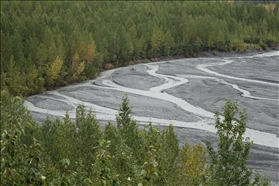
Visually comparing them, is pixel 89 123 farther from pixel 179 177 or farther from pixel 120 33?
pixel 120 33

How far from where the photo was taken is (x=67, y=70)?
211ft

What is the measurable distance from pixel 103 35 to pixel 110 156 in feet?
244

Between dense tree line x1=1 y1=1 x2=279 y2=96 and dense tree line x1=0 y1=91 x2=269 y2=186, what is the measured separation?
94.6 feet

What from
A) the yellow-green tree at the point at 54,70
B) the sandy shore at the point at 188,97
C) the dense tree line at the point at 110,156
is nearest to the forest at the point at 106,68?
the dense tree line at the point at 110,156

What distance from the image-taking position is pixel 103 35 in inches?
3187

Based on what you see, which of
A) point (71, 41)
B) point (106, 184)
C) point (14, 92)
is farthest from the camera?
point (71, 41)

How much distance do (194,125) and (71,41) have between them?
106 ft

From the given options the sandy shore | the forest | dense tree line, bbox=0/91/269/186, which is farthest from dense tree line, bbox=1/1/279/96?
dense tree line, bbox=0/91/269/186

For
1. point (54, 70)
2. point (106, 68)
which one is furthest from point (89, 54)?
point (54, 70)

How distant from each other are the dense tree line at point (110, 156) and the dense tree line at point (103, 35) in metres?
28.8

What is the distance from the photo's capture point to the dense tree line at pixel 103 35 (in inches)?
2403

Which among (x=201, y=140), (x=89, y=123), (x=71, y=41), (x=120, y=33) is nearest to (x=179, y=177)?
(x=89, y=123)

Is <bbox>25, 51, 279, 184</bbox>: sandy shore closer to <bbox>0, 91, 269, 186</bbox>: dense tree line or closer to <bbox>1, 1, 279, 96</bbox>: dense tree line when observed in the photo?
<bbox>1, 1, 279, 96</bbox>: dense tree line

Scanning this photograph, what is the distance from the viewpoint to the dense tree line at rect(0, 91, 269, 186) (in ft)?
23.0
